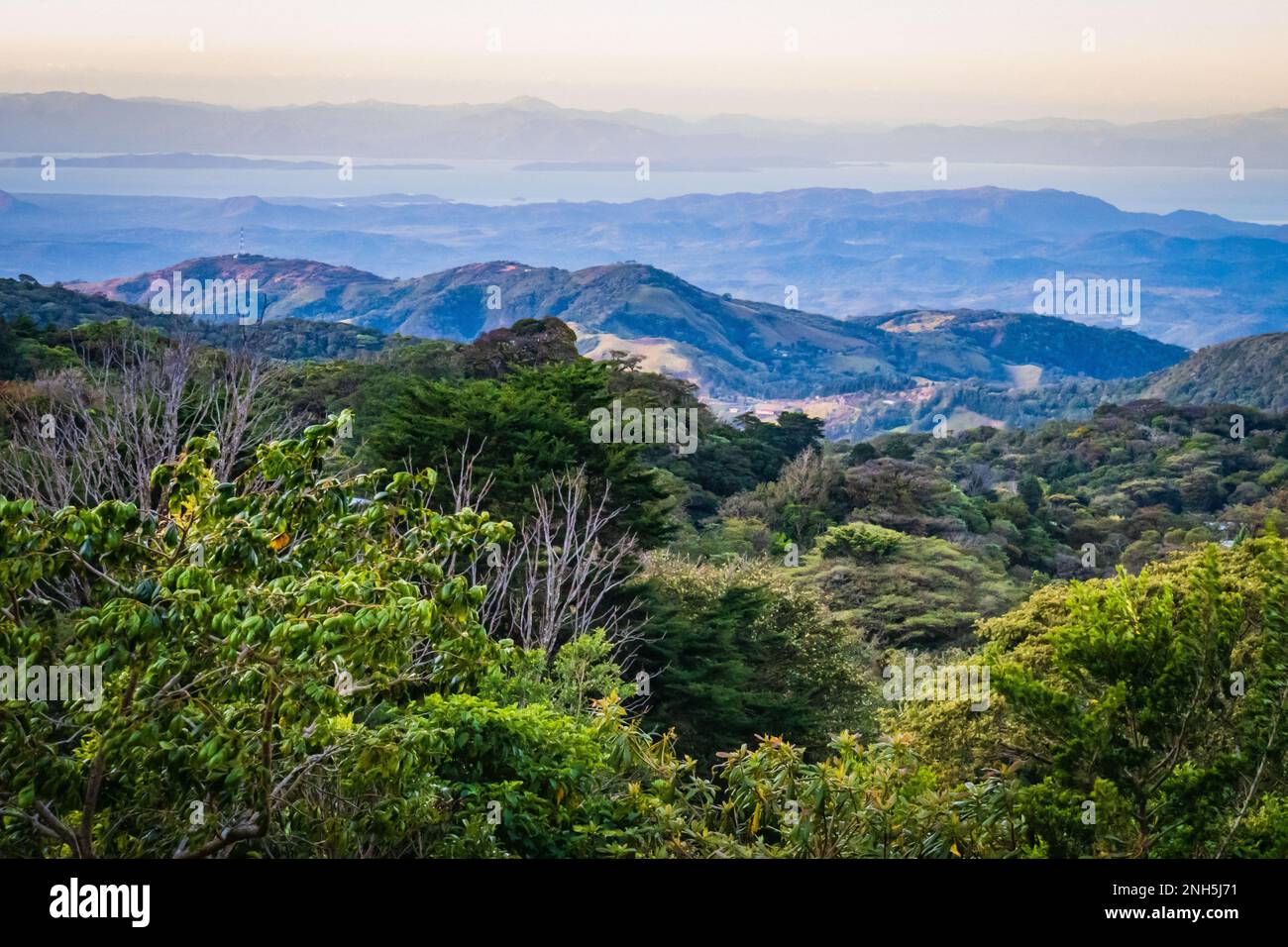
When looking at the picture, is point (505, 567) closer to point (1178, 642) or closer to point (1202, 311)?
point (1178, 642)

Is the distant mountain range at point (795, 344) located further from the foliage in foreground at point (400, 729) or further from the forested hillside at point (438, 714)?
the foliage in foreground at point (400, 729)

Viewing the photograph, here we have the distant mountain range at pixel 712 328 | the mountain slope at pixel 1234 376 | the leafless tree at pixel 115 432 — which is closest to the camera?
the leafless tree at pixel 115 432

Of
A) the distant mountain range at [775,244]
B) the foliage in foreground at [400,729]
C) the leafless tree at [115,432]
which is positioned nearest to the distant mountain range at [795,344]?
the distant mountain range at [775,244]

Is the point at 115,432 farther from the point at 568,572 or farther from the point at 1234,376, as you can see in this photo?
the point at 1234,376

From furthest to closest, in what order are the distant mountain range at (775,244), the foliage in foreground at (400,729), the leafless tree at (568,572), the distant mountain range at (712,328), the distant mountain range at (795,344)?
the distant mountain range at (712,328) → the distant mountain range at (795,344) → the distant mountain range at (775,244) → the leafless tree at (568,572) → the foliage in foreground at (400,729)

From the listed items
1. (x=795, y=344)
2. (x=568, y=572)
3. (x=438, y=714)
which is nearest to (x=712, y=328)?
A: (x=795, y=344)

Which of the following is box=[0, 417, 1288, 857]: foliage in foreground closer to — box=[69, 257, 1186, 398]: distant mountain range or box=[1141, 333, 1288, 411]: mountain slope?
box=[69, 257, 1186, 398]: distant mountain range
